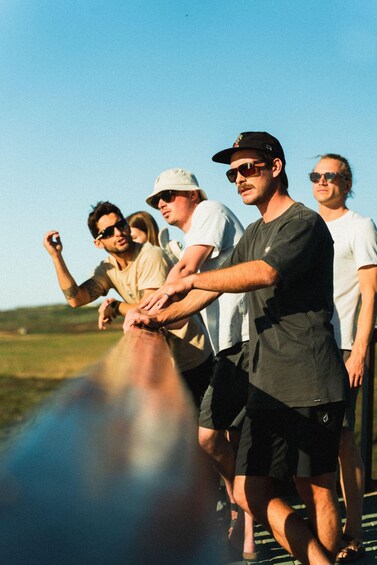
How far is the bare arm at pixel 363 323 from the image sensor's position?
4.25m

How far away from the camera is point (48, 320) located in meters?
1.42

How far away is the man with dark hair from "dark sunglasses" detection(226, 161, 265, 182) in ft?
3.11

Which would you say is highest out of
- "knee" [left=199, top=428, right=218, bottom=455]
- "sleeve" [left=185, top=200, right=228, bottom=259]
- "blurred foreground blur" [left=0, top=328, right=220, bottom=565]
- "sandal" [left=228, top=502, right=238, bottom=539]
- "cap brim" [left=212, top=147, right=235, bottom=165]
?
"cap brim" [left=212, top=147, right=235, bottom=165]

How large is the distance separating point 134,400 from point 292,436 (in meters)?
1.84

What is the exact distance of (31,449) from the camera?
3.71 feet

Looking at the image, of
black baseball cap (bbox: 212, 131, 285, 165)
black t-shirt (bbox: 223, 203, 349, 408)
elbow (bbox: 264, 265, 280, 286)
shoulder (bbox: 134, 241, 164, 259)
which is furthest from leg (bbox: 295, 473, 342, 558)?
shoulder (bbox: 134, 241, 164, 259)

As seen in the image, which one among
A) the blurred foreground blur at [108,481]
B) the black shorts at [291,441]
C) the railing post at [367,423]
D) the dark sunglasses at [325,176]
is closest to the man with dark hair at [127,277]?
the dark sunglasses at [325,176]

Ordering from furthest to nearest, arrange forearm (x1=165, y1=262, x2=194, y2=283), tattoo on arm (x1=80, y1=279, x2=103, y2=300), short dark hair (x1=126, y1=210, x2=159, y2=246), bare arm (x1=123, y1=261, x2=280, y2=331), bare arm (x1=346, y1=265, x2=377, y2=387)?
short dark hair (x1=126, y1=210, x2=159, y2=246), tattoo on arm (x1=80, y1=279, x2=103, y2=300), bare arm (x1=346, y1=265, x2=377, y2=387), forearm (x1=165, y1=262, x2=194, y2=283), bare arm (x1=123, y1=261, x2=280, y2=331)

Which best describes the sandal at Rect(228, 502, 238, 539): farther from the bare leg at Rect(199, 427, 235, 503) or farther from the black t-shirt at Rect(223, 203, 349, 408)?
the black t-shirt at Rect(223, 203, 349, 408)

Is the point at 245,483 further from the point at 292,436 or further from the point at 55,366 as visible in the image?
the point at 55,366

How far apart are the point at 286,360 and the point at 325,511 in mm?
564

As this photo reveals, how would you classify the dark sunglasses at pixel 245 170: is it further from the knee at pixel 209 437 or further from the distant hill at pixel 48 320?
the distant hill at pixel 48 320

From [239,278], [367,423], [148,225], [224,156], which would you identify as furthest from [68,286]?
[367,423]

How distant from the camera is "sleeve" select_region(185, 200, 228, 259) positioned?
4.03 metres
